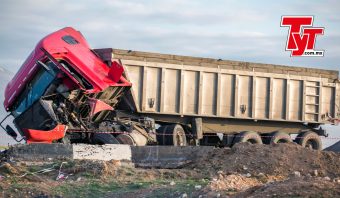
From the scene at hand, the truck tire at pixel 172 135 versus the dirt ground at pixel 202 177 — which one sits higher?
the truck tire at pixel 172 135

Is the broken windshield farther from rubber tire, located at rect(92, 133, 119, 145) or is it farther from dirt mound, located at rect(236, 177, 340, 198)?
dirt mound, located at rect(236, 177, 340, 198)

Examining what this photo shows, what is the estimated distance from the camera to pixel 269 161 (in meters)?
14.9

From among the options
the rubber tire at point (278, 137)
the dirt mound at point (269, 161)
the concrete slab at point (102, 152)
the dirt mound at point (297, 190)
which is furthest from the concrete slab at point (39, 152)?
the rubber tire at point (278, 137)

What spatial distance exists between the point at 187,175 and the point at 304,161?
9.57 ft


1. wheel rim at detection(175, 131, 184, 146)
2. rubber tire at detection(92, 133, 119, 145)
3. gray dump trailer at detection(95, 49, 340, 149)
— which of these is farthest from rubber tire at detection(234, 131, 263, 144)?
rubber tire at detection(92, 133, 119, 145)

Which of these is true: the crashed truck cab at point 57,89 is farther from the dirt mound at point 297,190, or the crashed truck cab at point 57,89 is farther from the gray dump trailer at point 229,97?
the dirt mound at point 297,190

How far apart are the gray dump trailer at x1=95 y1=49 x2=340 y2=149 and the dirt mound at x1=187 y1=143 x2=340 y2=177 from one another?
5491 mm

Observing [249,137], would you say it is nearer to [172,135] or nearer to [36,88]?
[172,135]

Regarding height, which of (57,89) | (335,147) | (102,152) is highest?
(57,89)

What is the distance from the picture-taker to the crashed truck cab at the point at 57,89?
59.5ft

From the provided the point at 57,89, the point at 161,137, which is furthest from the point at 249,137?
the point at 57,89

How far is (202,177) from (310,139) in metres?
11.7

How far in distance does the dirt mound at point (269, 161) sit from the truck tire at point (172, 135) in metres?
4.94

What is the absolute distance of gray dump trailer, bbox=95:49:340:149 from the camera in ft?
69.6
